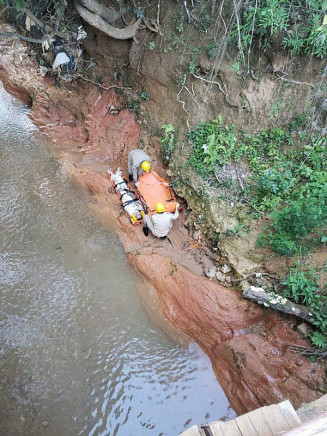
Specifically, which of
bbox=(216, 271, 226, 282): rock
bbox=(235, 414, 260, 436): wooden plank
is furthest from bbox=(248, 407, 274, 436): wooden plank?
bbox=(216, 271, 226, 282): rock

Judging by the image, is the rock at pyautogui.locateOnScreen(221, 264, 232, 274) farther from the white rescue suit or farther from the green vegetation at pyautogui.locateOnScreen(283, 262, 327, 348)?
the white rescue suit

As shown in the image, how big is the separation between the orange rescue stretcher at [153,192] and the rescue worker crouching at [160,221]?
0.62ft

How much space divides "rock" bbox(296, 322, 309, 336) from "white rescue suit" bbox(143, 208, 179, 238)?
2.81 m

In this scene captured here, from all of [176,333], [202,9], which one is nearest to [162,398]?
[176,333]

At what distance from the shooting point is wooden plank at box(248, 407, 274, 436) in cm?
186

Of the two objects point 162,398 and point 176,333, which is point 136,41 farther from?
point 162,398

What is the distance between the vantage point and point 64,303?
529 cm

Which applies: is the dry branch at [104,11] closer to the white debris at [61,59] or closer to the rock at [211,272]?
the white debris at [61,59]

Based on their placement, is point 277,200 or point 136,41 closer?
point 277,200

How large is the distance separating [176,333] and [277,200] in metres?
3.01

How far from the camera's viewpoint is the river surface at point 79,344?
434 cm

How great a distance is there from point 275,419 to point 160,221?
4.15 meters

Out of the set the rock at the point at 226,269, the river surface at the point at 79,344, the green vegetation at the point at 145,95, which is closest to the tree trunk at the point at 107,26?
the green vegetation at the point at 145,95

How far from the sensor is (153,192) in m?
6.26
